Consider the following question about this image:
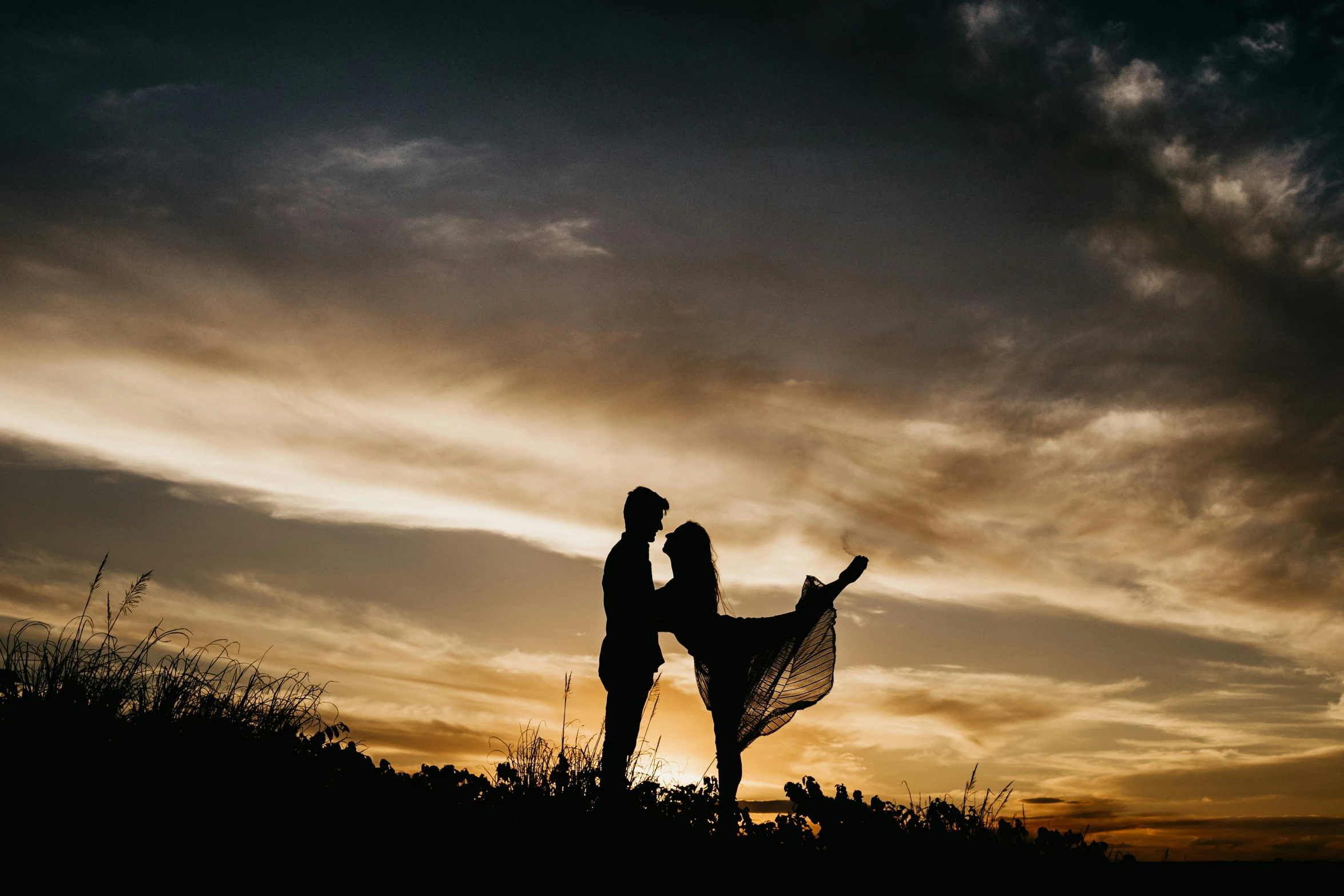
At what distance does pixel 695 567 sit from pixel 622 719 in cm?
157

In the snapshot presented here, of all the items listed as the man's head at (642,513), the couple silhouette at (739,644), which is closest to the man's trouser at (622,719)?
the couple silhouette at (739,644)

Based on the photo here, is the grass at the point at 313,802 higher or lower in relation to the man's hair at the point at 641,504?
lower

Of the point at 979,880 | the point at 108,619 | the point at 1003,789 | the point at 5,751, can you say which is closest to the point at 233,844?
the point at 5,751

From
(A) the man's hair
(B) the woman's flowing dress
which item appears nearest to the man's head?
(A) the man's hair

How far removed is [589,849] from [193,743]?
296cm

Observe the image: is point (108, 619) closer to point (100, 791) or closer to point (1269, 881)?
point (100, 791)

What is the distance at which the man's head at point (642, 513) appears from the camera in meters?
7.66

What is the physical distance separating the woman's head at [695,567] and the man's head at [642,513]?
2.21ft

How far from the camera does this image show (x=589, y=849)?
6.10m

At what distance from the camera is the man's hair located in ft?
25.1

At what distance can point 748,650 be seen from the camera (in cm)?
824

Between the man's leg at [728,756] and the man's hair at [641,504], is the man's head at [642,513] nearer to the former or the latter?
the man's hair at [641,504]

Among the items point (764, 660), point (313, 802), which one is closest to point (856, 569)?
point (764, 660)

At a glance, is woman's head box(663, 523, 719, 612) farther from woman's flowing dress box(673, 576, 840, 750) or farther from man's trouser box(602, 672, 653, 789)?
man's trouser box(602, 672, 653, 789)
